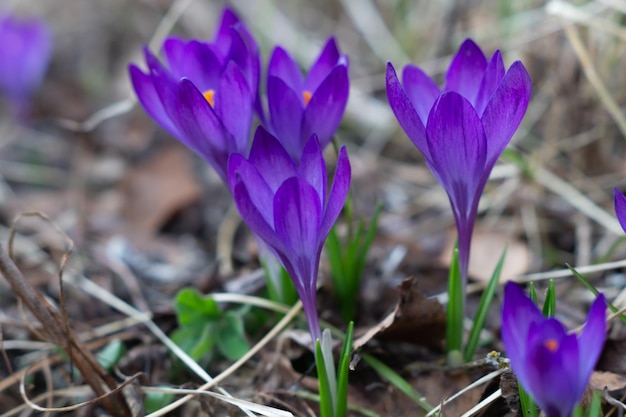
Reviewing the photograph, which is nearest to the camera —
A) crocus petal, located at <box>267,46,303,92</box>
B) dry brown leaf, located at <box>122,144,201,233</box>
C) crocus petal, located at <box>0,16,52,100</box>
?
crocus petal, located at <box>267,46,303,92</box>

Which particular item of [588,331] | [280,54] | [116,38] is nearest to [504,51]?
[280,54]

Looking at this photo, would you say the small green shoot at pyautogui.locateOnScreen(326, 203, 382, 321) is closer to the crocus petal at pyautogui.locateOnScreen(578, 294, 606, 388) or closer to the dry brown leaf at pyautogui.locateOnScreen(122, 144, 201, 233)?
the crocus petal at pyautogui.locateOnScreen(578, 294, 606, 388)

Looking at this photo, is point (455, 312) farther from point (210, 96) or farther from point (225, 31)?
point (225, 31)

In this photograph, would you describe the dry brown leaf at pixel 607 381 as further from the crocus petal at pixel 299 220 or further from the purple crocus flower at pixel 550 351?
the crocus petal at pixel 299 220

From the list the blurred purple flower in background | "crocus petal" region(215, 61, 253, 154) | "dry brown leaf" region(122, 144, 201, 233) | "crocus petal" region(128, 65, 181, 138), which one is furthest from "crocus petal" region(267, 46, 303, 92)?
the blurred purple flower in background

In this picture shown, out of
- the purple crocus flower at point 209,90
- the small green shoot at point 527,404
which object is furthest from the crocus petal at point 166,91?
the small green shoot at point 527,404

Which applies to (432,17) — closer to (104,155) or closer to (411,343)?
(104,155)
